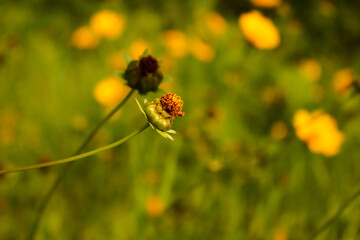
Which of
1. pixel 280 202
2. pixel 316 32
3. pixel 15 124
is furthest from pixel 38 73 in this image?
pixel 316 32

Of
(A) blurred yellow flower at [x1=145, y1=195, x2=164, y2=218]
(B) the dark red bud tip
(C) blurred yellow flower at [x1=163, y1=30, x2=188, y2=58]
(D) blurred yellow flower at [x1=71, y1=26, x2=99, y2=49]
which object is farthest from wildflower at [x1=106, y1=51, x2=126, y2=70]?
(B) the dark red bud tip

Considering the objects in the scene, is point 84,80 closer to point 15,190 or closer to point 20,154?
point 20,154

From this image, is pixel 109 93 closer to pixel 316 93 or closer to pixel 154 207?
pixel 154 207

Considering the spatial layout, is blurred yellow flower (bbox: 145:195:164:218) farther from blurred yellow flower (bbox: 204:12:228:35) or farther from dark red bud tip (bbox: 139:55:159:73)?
blurred yellow flower (bbox: 204:12:228:35)

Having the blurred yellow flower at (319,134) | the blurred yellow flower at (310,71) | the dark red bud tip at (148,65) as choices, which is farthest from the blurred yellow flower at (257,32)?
the blurred yellow flower at (310,71)

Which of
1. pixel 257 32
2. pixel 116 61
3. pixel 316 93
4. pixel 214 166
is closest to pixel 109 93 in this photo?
pixel 116 61

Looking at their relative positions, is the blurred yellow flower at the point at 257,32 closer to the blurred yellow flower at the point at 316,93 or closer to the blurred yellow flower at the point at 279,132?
the blurred yellow flower at the point at 279,132
